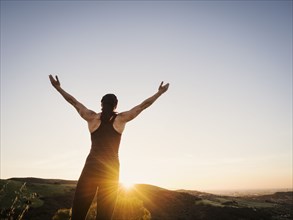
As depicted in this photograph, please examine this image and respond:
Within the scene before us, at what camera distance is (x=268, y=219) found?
3450cm

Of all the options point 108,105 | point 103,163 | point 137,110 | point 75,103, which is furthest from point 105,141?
point 75,103

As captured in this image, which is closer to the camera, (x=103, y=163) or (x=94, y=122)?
(x=103, y=163)

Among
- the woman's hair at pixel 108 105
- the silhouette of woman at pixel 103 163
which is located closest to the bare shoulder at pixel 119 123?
the silhouette of woman at pixel 103 163

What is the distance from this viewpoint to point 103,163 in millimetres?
3645

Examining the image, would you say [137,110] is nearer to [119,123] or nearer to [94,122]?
[119,123]

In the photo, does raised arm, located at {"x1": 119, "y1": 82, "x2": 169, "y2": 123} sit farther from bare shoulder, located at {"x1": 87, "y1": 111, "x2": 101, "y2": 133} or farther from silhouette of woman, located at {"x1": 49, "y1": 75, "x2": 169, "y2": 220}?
bare shoulder, located at {"x1": 87, "y1": 111, "x2": 101, "y2": 133}

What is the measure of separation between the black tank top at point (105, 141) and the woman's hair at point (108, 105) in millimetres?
78

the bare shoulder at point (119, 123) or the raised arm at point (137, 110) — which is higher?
the raised arm at point (137, 110)

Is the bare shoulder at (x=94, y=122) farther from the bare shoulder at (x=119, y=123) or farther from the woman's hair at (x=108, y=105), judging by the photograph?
the bare shoulder at (x=119, y=123)

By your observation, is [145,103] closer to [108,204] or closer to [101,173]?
[101,173]

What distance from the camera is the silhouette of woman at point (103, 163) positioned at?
355cm

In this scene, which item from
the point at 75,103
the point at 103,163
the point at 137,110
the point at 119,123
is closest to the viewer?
the point at 103,163

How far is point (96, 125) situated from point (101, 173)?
2.33 feet

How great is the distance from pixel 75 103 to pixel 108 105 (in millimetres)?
705
